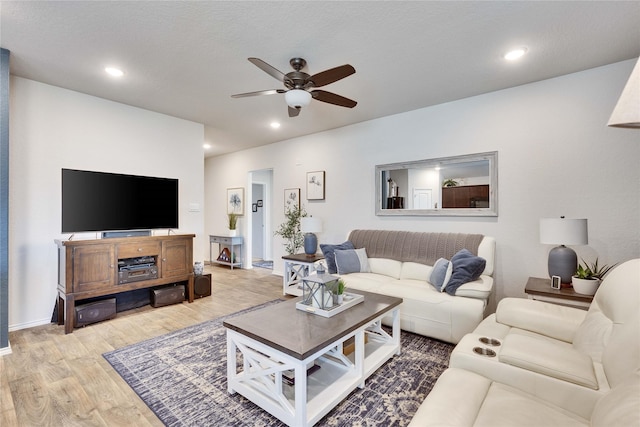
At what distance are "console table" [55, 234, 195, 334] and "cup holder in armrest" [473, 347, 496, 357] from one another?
3549mm

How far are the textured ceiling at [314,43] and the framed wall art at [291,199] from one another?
2.07 metres

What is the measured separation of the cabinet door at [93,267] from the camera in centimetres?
306

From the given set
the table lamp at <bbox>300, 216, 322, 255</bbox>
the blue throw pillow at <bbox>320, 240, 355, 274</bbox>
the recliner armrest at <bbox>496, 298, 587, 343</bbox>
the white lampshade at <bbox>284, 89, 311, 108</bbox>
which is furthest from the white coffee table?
the table lamp at <bbox>300, 216, 322, 255</bbox>

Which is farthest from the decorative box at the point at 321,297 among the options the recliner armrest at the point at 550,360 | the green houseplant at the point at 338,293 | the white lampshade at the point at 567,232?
the white lampshade at the point at 567,232

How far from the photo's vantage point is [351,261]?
3.75 meters

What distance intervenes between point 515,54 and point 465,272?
2.00 metres

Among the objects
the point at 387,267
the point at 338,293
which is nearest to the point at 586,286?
the point at 387,267

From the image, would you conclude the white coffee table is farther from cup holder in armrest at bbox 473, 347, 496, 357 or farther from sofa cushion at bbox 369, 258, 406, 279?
sofa cushion at bbox 369, 258, 406, 279

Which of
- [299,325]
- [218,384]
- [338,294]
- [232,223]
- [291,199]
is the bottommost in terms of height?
[218,384]

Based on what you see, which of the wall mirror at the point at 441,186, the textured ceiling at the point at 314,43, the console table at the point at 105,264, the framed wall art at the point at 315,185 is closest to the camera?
the textured ceiling at the point at 314,43

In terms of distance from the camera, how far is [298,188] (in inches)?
209

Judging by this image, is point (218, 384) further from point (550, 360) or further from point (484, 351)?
point (550, 360)

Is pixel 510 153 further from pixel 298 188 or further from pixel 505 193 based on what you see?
pixel 298 188

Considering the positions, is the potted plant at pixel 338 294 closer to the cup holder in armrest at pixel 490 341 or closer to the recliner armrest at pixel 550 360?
the cup holder in armrest at pixel 490 341
